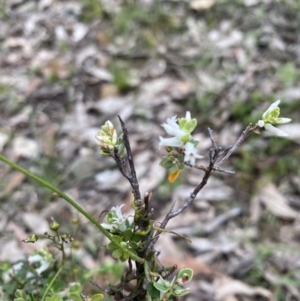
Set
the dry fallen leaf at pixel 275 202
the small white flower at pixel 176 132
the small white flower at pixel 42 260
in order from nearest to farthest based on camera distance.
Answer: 1. the small white flower at pixel 176 132
2. the small white flower at pixel 42 260
3. the dry fallen leaf at pixel 275 202

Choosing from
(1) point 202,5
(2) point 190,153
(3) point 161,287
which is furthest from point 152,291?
(1) point 202,5

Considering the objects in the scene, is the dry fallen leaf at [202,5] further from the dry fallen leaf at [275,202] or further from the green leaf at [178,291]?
the green leaf at [178,291]

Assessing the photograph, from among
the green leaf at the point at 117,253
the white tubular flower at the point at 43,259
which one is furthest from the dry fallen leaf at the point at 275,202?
the green leaf at the point at 117,253

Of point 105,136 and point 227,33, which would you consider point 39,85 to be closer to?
point 227,33

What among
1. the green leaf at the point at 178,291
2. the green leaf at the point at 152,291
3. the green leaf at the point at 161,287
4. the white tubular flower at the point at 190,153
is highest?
the white tubular flower at the point at 190,153

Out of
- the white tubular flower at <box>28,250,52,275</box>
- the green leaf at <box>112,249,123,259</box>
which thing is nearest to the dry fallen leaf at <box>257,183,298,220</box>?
the white tubular flower at <box>28,250,52,275</box>

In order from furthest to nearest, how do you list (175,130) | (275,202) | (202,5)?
(202,5) → (275,202) → (175,130)

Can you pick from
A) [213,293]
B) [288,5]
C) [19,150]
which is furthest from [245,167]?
[288,5]

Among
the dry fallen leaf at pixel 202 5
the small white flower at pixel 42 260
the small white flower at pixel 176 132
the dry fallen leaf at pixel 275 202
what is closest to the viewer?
the small white flower at pixel 176 132

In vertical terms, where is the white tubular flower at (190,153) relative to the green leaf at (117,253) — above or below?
above

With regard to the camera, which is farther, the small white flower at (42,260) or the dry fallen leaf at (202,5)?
the dry fallen leaf at (202,5)

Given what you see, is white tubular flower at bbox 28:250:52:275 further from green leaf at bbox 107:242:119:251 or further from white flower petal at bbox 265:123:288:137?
white flower petal at bbox 265:123:288:137

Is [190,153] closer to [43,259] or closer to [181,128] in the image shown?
[181,128]
